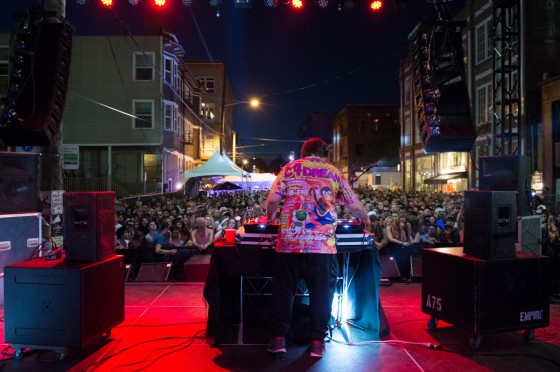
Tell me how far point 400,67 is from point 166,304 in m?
39.6

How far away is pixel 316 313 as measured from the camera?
13.7 ft

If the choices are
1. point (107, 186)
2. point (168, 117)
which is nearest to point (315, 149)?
point (107, 186)

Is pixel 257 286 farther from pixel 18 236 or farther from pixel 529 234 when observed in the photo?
pixel 529 234

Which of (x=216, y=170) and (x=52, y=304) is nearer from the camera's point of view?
(x=52, y=304)

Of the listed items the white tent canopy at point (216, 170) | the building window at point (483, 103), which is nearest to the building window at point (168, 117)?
the white tent canopy at point (216, 170)

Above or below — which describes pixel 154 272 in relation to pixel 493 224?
below

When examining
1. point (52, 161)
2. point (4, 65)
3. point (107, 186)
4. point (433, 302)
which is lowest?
point (433, 302)

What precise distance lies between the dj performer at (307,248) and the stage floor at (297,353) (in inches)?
11.4

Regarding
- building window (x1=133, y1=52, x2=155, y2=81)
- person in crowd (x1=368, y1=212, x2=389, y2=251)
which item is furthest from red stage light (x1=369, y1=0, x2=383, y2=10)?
building window (x1=133, y1=52, x2=155, y2=81)

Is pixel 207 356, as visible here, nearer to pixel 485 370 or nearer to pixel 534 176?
pixel 485 370

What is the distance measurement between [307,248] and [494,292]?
2005 millimetres

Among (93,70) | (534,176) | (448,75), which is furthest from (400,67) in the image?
(448,75)

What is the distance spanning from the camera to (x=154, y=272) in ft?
25.6

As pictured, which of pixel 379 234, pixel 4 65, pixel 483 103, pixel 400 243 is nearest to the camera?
pixel 400 243
